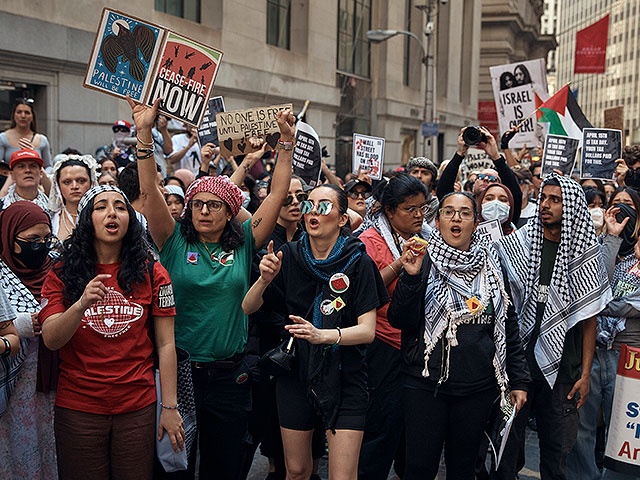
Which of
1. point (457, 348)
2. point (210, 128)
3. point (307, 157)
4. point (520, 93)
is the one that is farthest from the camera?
point (520, 93)

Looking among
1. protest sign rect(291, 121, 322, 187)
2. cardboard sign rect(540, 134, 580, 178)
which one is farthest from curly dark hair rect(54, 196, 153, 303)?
cardboard sign rect(540, 134, 580, 178)

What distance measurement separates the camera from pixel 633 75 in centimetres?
12031

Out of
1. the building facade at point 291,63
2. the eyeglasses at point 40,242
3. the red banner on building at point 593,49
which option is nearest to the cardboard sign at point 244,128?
the eyeglasses at point 40,242

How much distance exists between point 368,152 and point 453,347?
680cm

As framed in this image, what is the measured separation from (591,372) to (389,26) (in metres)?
23.8

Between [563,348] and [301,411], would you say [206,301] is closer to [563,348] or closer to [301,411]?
[301,411]

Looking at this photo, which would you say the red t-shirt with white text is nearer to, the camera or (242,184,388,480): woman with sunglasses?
(242,184,388,480): woman with sunglasses

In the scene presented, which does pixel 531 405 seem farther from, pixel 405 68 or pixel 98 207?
pixel 405 68

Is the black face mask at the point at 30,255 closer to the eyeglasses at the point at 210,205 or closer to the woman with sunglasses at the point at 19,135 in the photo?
the eyeglasses at the point at 210,205

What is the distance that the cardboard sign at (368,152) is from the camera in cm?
1034

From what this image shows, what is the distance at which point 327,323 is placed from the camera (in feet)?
12.2

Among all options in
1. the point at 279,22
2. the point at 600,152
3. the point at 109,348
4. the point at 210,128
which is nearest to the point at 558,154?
the point at 600,152

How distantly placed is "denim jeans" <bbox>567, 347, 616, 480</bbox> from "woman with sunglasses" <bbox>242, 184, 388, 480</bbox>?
1.85 meters

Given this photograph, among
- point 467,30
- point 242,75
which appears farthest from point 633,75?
point 242,75
